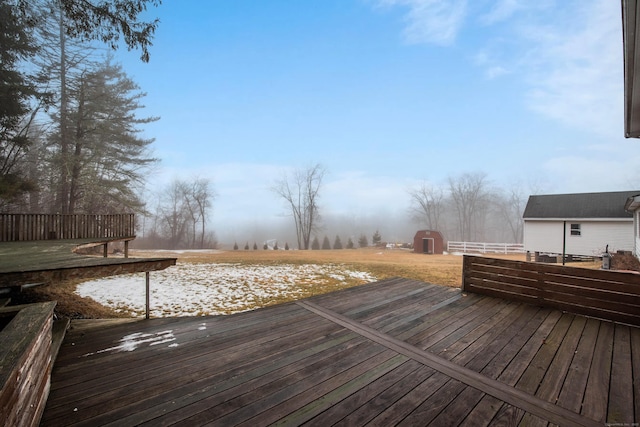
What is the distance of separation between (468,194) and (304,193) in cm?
2263

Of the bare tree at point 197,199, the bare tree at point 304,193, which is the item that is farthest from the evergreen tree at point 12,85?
the bare tree at point 304,193

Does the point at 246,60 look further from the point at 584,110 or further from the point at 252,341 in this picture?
the point at 584,110

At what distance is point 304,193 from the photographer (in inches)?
1272

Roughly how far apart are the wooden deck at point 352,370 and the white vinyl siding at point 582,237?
16002mm

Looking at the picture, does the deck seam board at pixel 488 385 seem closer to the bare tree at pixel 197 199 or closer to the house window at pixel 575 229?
the house window at pixel 575 229

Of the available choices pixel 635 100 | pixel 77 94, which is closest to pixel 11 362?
pixel 635 100

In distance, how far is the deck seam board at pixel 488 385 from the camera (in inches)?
66.1

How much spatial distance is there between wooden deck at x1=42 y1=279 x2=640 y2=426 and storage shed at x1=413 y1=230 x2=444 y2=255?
1963 cm

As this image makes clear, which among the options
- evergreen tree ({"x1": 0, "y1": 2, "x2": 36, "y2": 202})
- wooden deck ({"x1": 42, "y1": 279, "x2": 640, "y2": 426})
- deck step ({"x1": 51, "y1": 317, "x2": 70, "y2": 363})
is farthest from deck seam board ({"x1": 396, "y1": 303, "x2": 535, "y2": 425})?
evergreen tree ({"x1": 0, "y1": 2, "x2": 36, "y2": 202})

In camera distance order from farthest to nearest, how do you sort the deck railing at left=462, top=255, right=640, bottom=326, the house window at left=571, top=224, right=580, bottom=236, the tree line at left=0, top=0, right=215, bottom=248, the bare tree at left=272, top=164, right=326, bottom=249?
1. the bare tree at left=272, top=164, right=326, bottom=249
2. the house window at left=571, top=224, right=580, bottom=236
3. the tree line at left=0, top=0, right=215, bottom=248
4. the deck railing at left=462, top=255, right=640, bottom=326

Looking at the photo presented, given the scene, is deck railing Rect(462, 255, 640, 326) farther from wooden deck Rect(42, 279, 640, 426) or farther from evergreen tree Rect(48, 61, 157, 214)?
evergreen tree Rect(48, 61, 157, 214)

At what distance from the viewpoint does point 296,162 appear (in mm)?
33312

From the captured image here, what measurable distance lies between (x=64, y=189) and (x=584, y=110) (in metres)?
51.9

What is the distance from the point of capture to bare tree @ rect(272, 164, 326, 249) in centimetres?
3177
